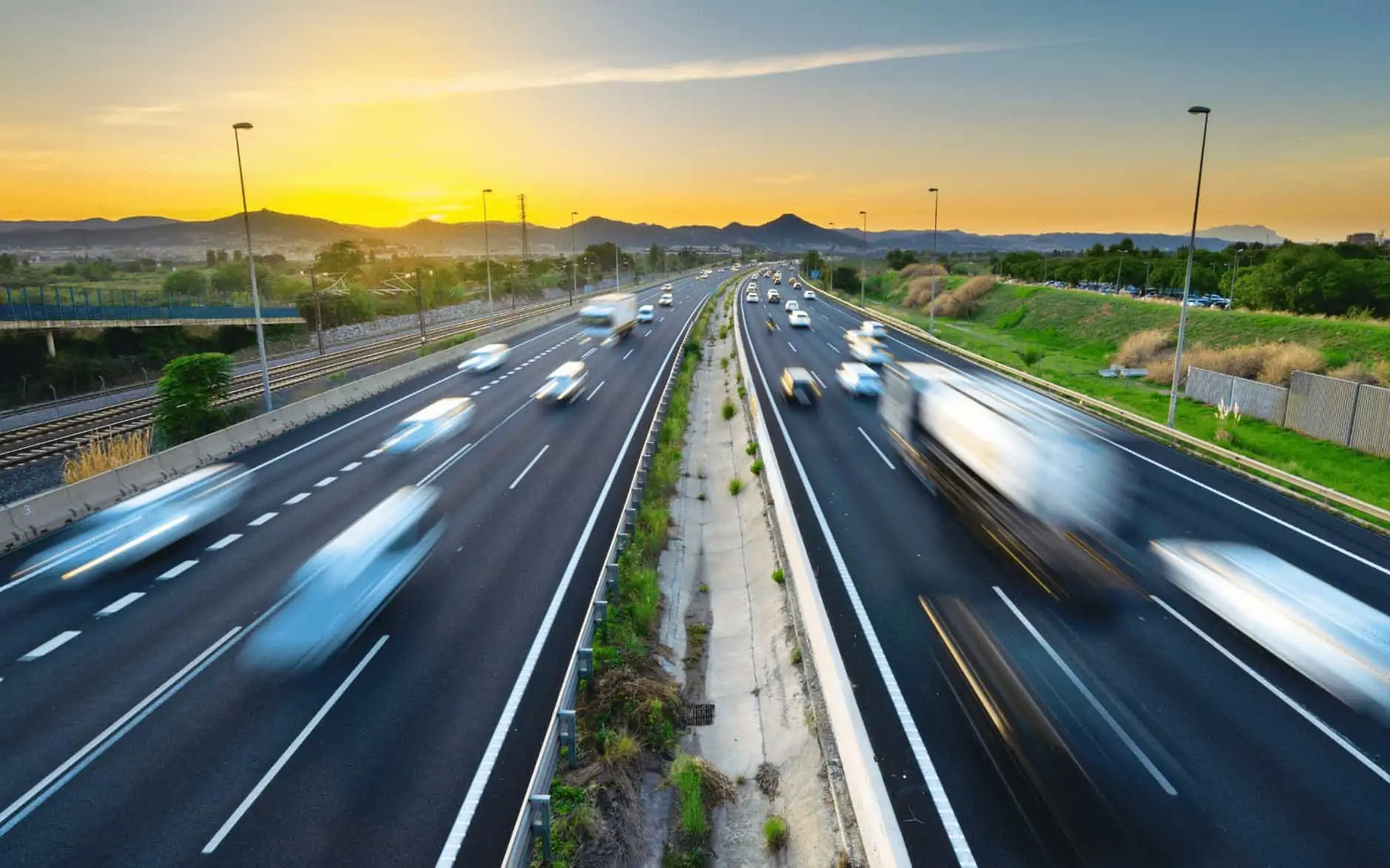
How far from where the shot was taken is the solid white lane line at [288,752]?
8.05 meters

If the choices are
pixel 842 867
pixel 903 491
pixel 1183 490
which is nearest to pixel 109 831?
pixel 842 867

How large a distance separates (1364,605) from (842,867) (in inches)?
448

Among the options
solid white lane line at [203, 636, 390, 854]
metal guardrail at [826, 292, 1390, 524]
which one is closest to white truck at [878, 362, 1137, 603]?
metal guardrail at [826, 292, 1390, 524]

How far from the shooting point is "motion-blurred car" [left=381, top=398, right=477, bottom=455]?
24672mm

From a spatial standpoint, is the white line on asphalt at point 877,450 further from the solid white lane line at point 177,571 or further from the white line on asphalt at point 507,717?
the solid white lane line at point 177,571

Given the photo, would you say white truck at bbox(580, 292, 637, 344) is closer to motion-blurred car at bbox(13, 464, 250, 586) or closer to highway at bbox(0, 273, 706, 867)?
motion-blurred car at bbox(13, 464, 250, 586)

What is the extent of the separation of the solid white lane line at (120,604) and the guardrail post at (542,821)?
1015cm

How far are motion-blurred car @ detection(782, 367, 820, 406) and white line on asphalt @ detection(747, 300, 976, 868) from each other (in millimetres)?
12915

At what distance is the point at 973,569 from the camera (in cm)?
1441

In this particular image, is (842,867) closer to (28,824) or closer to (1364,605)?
(28,824)

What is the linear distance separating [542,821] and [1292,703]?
10.3 meters

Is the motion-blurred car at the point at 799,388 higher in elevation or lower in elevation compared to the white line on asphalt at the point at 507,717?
higher

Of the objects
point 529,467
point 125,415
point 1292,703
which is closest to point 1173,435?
point 1292,703

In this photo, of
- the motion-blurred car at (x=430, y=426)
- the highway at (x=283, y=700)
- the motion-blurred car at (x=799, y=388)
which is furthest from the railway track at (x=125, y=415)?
the motion-blurred car at (x=799, y=388)
